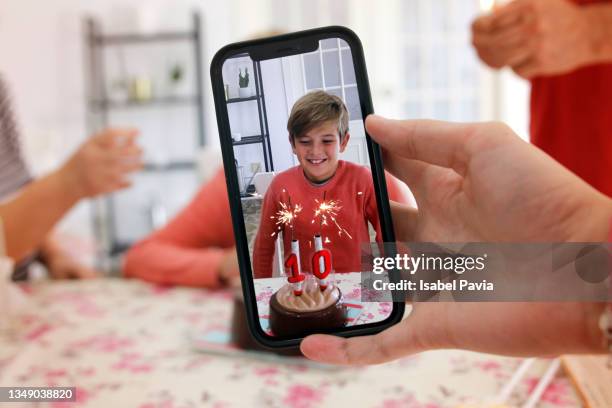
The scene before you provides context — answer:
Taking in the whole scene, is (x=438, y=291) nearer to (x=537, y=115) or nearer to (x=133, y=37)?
(x=537, y=115)

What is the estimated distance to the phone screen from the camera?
1.09 feet

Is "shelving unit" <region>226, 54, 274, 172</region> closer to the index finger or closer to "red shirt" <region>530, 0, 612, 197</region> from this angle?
the index finger

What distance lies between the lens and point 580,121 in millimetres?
813

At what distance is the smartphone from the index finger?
2cm

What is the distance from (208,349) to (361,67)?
397 mm

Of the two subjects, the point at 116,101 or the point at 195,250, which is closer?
the point at 195,250

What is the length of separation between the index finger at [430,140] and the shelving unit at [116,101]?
2.13m

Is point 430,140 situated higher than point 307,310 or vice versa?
point 430,140

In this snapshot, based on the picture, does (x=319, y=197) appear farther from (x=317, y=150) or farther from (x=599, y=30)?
(x=599, y=30)

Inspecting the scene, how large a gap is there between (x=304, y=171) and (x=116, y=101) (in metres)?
2.25

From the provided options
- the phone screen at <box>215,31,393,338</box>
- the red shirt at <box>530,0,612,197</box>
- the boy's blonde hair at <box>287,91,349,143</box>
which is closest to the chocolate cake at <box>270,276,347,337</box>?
the phone screen at <box>215,31,393,338</box>

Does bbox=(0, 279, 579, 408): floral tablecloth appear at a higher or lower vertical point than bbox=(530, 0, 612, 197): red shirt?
lower

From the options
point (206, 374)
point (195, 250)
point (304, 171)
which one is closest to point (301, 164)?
point (304, 171)

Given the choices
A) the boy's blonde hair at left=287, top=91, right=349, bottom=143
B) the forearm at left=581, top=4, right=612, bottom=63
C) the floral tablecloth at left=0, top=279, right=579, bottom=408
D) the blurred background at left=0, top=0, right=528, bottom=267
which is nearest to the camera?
the boy's blonde hair at left=287, top=91, right=349, bottom=143
